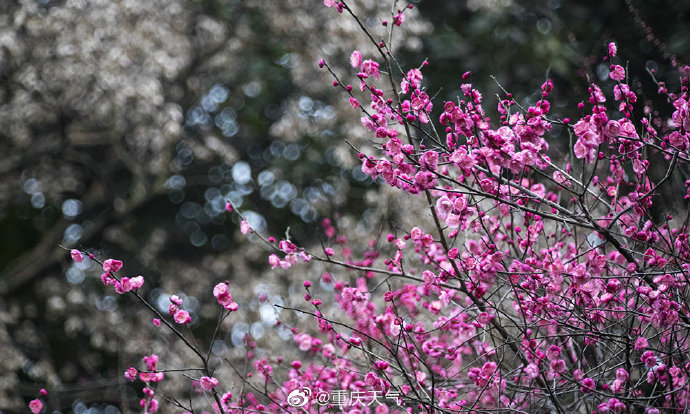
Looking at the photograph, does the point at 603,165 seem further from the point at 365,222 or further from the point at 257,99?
the point at 257,99

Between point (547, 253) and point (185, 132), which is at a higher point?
point (547, 253)

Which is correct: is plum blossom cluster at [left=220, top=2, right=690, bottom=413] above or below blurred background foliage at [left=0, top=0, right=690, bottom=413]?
above

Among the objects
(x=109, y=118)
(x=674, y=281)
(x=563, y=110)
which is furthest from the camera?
(x=109, y=118)

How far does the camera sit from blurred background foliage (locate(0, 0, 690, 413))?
646 centimetres

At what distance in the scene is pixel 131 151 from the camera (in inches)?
322

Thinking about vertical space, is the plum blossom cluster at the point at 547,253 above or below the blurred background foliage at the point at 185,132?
above

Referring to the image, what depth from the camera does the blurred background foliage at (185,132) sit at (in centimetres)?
646

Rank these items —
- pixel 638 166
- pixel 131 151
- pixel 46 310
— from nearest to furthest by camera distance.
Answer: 1. pixel 638 166
2. pixel 131 151
3. pixel 46 310

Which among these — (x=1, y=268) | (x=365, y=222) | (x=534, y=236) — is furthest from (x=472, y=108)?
(x=1, y=268)

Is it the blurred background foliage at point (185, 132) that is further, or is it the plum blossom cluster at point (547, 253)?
the blurred background foliage at point (185, 132)

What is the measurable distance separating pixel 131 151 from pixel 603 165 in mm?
5938

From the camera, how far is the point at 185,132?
30.6ft

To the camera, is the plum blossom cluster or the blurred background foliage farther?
the blurred background foliage

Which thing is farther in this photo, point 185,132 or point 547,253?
point 185,132
